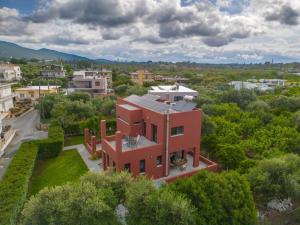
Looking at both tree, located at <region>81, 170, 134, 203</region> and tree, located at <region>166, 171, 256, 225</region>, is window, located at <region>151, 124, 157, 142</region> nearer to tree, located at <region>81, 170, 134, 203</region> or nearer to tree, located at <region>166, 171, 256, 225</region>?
tree, located at <region>166, 171, 256, 225</region>

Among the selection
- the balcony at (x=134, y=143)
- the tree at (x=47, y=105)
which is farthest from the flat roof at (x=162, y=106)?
the tree at (x=47, y=105)

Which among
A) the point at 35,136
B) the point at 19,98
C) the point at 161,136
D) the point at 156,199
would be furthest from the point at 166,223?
the point at 19,98

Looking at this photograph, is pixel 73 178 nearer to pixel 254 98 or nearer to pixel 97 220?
pixel 97 220

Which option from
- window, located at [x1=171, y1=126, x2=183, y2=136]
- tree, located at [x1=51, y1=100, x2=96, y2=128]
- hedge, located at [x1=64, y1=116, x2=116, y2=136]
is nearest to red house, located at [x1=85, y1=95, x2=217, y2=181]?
window, located at [x1=171, y1=126, x2=183, y2=136]

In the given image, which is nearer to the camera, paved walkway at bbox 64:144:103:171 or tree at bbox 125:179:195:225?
tree at bbox 125:179:195:225

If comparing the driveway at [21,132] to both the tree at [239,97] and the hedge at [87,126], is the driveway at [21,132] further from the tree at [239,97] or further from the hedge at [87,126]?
the tree at [239,97]

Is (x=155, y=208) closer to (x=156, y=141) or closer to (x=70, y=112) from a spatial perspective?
(x=156, y=141)
